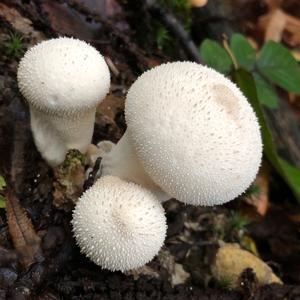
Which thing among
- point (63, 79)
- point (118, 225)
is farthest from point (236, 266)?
point (63, 79)

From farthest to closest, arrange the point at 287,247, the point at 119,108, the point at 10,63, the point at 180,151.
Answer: the point at 287,247, the point at 119,108, the point at 10,63, the point at 180,151

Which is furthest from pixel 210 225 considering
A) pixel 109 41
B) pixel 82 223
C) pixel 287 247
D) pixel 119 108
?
pixel 109 41

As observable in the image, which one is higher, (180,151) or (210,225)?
(180,151)

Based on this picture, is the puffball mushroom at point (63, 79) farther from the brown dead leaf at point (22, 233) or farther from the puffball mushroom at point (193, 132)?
the brown dead leaf at point (22, 233)

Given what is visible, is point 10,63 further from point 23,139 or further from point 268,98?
point 268,98

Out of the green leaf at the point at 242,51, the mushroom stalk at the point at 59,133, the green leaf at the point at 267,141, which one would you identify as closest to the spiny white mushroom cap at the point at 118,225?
the mushroom stalk at the point at 59,133

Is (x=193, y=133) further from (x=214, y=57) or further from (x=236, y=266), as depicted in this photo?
(x=214, y=57)
